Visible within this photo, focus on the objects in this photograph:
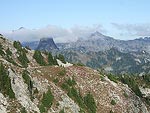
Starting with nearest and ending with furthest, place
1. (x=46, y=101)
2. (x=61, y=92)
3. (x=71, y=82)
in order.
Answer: (x=46, y=101)
(x=61, y=92)
(x=71, y=82)

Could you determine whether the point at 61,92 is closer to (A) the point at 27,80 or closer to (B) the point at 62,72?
(A) the point at 27,80

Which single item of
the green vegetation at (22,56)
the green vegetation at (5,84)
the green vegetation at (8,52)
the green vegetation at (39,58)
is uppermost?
the green vegetation at (5,84)

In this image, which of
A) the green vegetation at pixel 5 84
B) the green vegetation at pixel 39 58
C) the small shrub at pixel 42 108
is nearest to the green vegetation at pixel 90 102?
the small shrub at pixel 42 108

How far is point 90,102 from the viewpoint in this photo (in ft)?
245

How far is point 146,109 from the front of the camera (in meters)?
88.4

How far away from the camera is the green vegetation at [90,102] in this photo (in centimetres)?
7278

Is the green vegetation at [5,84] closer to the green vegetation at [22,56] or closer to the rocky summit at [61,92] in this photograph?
the rocky summit at [61,92]

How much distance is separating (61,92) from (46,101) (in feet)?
23.9

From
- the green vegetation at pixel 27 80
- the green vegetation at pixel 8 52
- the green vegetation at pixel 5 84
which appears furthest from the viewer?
the green vegetation at pixel 8 52

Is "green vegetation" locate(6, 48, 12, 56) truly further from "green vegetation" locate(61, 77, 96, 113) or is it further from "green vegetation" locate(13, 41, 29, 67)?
"green vegetation" locate(61, 77, 96, 113)

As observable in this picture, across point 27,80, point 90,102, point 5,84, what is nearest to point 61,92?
point 90,102

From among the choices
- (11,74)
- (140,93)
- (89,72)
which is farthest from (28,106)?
(140,93)

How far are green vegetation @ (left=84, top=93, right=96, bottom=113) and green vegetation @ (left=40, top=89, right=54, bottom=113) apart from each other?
11.3 metres

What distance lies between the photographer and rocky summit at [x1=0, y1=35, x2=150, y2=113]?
5978cm
